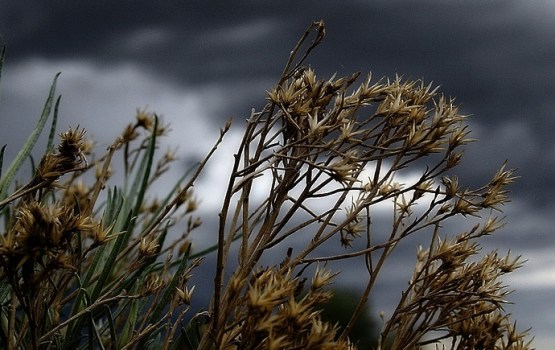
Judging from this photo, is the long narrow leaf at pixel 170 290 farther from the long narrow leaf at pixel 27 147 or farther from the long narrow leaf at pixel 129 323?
the long narrow leaf at pixel 27 147

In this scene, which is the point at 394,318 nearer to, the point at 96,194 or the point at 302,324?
the point at 302,324

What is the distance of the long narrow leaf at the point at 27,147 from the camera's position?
361 centimetres

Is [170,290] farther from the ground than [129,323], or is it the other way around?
[170,290]

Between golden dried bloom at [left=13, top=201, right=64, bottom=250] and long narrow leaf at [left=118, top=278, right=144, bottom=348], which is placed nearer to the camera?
golden dried bloom at [left=13, top=201, right=64, bottom=250]

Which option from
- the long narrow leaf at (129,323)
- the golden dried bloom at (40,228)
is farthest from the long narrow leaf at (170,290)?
the golden dried bloom at (40,228)

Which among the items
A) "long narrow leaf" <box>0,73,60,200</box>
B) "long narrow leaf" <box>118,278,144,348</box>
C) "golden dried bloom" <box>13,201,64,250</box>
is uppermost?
"long narrow leaf" <box>0,73,60,200</box>

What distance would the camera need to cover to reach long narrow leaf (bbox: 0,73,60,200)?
3.61 metres

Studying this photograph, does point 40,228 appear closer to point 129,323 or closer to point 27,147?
point 129,323

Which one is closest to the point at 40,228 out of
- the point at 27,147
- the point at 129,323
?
the point at 129,323

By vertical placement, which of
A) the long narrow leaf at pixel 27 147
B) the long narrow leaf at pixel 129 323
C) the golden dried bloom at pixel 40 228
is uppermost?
the long narrow leaf at pixel 27 147

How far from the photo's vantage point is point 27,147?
3.79m

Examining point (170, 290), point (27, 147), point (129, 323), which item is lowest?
point (129, 323)

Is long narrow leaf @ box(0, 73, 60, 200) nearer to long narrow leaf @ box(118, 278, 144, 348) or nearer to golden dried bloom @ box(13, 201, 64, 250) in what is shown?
long narrow leaf @ box(118, 278, 144, 348)

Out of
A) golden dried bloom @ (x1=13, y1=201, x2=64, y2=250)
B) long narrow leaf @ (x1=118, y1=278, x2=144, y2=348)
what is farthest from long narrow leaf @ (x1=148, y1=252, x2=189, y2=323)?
golden dried bloom @ (x1=13, y1=201, x2=64, y2=250)
